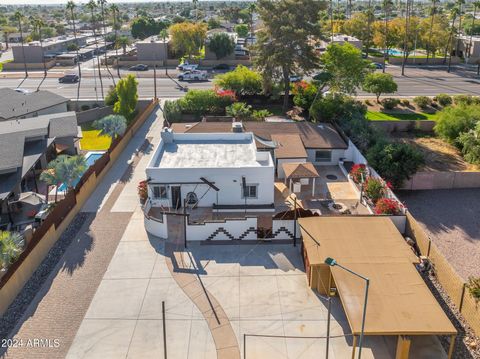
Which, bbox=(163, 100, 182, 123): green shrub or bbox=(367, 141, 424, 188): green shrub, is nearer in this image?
bbox=(367, 141, 424, 188): green shrub

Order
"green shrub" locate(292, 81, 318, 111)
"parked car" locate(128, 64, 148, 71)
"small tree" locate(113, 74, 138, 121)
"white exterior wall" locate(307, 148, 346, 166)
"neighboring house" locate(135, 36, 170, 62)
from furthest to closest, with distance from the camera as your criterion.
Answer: "neighboring house" locate(135, 36, 170, 62) → "parked car" locate(128, 64, 148, 71) → "green shrub" locate(292, 81, 318, 111) → "small tree" locate(113, 74, 138, 121) → "white exterior wall" locate(307, 148, 346, 166)

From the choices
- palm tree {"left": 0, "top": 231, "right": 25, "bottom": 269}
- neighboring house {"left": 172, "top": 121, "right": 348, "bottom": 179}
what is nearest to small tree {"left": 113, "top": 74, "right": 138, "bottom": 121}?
neighboring house {"left": 172, "top": 121, "right": 348, "bottom": 179}

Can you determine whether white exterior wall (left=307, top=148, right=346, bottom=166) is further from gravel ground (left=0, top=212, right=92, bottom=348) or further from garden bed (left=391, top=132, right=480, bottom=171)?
gravel ground (left=0, top=212, right=92, bottom=348)

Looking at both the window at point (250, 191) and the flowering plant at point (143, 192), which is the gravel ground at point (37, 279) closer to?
the flowering plant at point (143, 192)

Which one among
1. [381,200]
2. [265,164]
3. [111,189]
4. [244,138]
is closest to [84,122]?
[111,189]

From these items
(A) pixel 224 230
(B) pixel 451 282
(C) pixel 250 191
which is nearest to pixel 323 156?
(C) pixel 250 191

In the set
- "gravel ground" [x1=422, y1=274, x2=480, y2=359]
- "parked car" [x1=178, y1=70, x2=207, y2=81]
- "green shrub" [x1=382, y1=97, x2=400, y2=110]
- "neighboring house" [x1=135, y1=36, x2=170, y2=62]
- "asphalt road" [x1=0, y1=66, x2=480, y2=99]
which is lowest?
"gravel ground" [x1=422, y1=274, x2=480, y2=359]

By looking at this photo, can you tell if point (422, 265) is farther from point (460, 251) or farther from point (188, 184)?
point (188, 184)

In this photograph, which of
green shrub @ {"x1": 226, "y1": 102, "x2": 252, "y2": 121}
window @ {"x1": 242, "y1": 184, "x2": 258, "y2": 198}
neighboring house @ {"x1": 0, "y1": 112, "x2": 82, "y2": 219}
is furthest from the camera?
green shrub @ {"x1": 226, "y1": 102, "x2": 252, "y2": 121}
